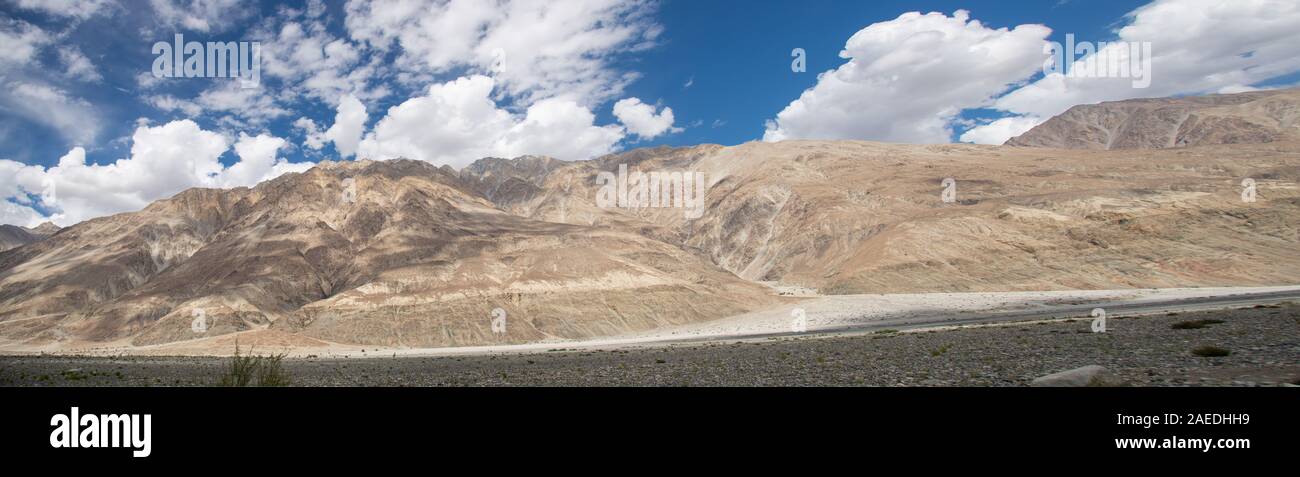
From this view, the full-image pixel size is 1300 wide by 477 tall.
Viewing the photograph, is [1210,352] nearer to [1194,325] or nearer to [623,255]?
[1194,325]

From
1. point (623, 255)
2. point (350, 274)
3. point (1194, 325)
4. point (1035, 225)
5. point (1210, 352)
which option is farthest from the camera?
point (350, 274)

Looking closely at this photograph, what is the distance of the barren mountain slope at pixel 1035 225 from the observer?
9625 centimetres

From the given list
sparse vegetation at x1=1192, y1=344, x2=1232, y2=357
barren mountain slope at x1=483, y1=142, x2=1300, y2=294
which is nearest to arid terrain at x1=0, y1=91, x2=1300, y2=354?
barren mountain slope at x1=483, y1=142, x2=1300, y2=294

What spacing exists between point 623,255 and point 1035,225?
82.0 m

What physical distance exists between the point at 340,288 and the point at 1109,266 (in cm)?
14833

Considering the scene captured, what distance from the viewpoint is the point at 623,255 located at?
424 feet

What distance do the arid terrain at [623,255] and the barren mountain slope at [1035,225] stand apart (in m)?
0.44

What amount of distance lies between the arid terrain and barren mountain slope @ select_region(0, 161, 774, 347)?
0.53 metres

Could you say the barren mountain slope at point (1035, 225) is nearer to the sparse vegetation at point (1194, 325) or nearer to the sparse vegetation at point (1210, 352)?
the sparse vegetation at point (1194, 325)

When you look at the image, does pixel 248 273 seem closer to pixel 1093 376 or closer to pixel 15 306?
pixel 15 306

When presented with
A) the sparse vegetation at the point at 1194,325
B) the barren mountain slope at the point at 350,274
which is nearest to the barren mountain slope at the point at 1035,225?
the barren mountain slope at the point at 350,274

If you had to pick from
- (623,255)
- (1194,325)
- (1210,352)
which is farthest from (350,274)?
(1210,352)
